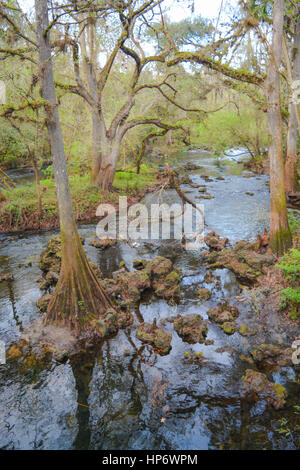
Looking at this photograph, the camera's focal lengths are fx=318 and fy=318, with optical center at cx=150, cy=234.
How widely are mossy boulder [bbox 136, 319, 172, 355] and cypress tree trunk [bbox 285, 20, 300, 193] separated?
521 inches

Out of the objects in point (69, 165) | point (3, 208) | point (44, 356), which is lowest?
point (44, 356)

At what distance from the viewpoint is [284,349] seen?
267 inches

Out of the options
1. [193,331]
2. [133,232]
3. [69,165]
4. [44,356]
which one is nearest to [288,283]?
[193,331]

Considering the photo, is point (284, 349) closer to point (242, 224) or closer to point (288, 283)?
point (288, 283)

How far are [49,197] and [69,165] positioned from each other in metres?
4.75

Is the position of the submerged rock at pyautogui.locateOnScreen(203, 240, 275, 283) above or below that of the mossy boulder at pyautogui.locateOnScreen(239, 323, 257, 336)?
above

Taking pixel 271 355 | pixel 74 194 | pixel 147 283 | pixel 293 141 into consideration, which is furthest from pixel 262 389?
pixel 293 141

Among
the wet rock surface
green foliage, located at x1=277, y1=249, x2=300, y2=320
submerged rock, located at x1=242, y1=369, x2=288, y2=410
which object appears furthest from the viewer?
the wet rock surface

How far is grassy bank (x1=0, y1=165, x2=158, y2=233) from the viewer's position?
1569 centimetres

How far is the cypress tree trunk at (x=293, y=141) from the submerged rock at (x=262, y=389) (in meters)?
13.8

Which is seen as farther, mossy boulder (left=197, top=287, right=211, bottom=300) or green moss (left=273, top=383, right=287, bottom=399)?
mossy boulder (left=197, top=287, right=211, bottom=300)

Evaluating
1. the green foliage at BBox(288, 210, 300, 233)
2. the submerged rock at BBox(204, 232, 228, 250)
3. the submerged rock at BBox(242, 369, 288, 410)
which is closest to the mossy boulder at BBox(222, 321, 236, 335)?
the submerged rock at BBox(242, 369, 288, 410)

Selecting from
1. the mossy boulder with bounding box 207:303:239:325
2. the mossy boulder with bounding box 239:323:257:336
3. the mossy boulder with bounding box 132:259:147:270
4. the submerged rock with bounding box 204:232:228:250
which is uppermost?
the submerged rock with bounding box 204:232:228:250

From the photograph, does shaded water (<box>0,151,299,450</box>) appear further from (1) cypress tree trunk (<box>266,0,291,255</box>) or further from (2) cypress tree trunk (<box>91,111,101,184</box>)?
(2) cypress tree trunk (<box>91,111,101,184</box>)
